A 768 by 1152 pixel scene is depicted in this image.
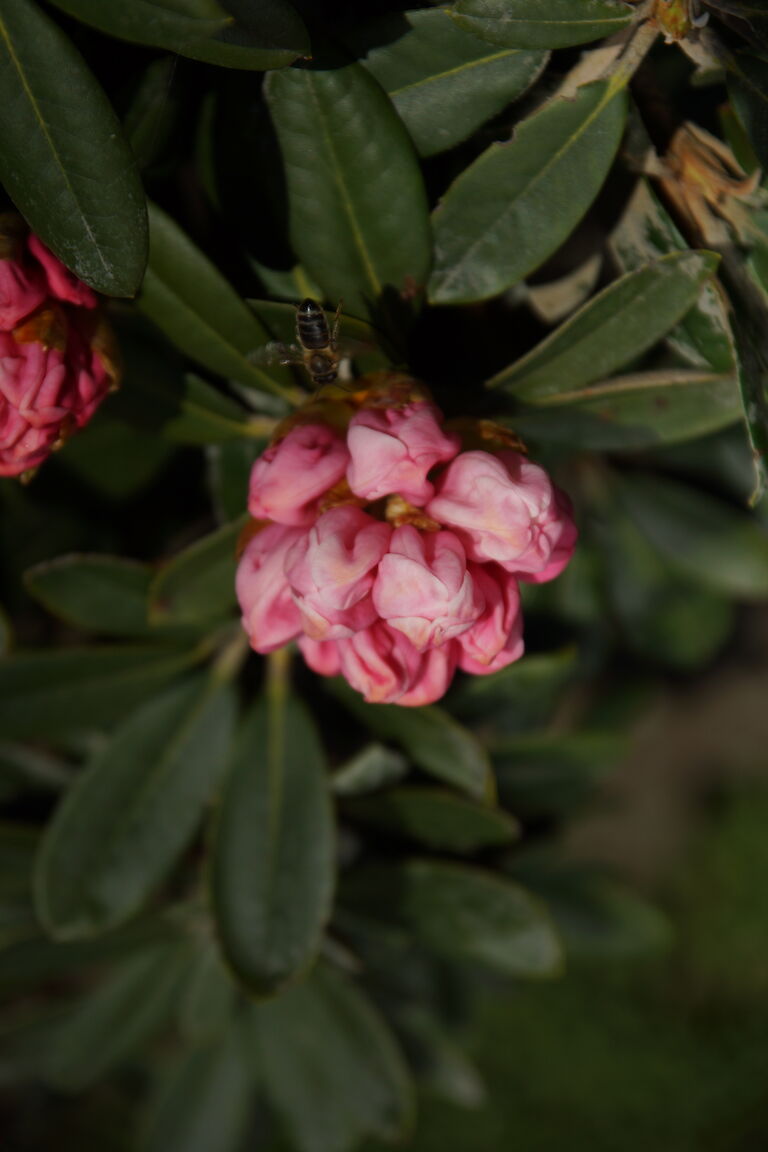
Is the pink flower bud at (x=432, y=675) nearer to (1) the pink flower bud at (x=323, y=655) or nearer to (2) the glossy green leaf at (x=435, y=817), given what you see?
(1) the pink flower bud at (x=323, y=655)

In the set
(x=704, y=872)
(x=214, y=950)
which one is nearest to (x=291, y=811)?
(x=214, y=950)

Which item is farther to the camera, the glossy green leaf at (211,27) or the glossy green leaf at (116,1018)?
the glossy green leaf at (116,1018)

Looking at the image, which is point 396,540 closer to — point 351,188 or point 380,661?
point 380,661

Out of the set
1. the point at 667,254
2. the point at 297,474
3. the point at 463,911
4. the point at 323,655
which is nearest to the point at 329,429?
the point at 297,474

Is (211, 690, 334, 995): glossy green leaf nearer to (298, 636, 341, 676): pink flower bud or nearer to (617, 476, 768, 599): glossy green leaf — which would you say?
(298, 636, 341, 676): pink flower bud

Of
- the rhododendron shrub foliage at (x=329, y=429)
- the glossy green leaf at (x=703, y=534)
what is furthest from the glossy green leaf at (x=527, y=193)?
the glossy green leaf at (x=703, y=534)

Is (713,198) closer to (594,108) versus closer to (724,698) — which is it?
(594,108)
